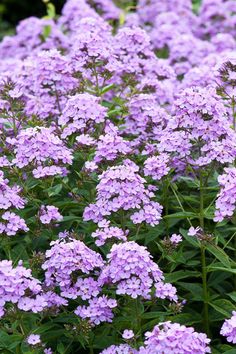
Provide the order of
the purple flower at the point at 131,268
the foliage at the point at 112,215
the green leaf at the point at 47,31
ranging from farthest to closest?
1. the green leaf at the point at 47,31
2. the foliage at the point at 112,215
3. the purple flower at the point at 131,268

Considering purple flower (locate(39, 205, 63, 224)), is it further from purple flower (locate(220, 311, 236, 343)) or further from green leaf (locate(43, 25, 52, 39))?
green leaf (locate(43, 25, 52, 39))

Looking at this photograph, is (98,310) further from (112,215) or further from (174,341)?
(112,215)

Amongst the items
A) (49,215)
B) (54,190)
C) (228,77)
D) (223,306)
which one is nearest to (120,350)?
(223,306)

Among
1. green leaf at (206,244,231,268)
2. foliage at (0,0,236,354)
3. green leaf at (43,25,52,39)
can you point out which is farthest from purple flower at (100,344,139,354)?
green leaf at (43,25,52,39)

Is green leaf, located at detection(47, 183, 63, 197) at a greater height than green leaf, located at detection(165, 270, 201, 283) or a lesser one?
greater

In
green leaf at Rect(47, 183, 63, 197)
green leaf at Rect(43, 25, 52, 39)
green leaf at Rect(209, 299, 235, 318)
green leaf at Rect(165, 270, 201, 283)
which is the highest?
green leaf at Rect(47, 183, 63, 197)

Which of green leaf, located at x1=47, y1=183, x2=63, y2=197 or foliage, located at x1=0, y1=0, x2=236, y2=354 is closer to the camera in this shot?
foliage, located at x1=0, y1=0, x2=236, y2=354

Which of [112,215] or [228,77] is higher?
[228,77]

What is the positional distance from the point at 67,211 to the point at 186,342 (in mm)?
→ 1499

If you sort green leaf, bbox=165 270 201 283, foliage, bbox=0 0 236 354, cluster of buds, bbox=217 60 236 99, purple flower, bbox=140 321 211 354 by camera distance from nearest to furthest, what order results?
purple flower, bbox=140 321 211 354 < foliage, bbox=0 0 236 354 < green leaf, bbox=165 270 201 283 < cluster of buds, bbox=217 60 236 99

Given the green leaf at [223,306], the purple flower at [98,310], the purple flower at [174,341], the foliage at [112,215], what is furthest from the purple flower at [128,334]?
the green leaf at [223,306]

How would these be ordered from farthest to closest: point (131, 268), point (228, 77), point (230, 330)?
1. point (228, 77)
2. point (131, 268)
3. point (230, 330)

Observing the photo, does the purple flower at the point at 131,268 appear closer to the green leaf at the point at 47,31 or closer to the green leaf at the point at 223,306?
the green leaf at the point at 223,306

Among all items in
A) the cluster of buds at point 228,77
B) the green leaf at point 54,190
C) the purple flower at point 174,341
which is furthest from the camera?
the cluster of buds at point 228,77
